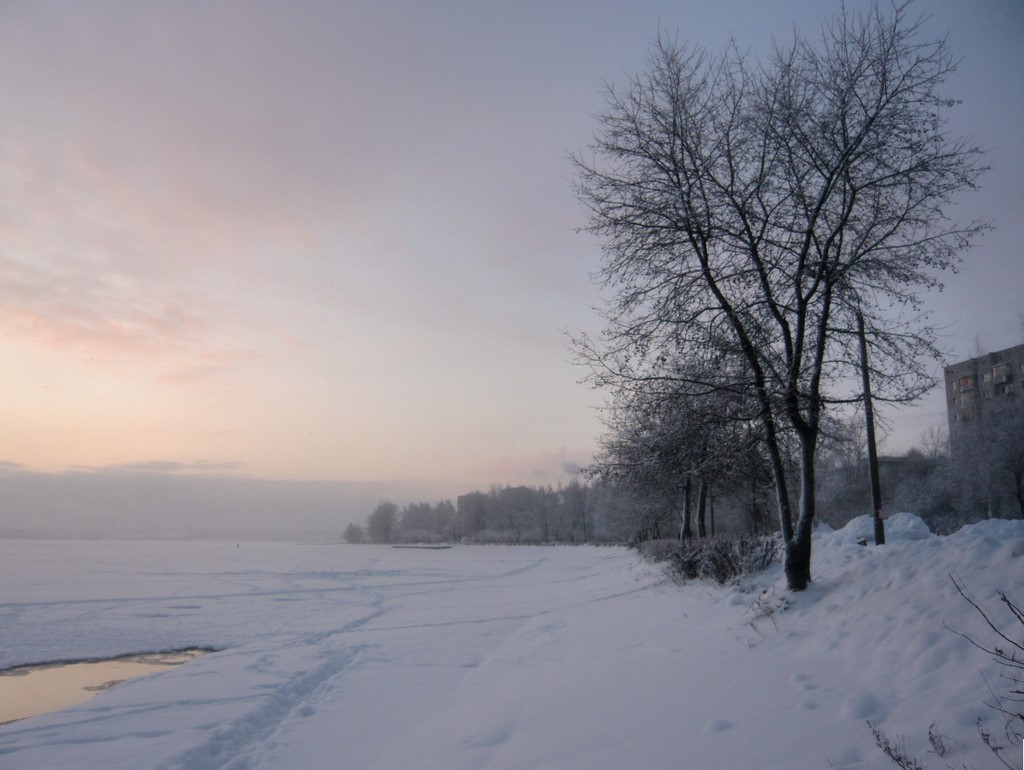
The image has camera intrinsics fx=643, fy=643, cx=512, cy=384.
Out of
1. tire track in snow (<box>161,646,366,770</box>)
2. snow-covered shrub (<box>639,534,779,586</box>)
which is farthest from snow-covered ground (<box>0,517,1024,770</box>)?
snow-covered shrub (<box>639,534,779,586</box>)

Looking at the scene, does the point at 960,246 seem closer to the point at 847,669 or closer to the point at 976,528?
the point at 847,669

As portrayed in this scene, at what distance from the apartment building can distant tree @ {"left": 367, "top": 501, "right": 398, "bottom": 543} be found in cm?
12113

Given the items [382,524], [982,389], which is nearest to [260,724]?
[982,389]

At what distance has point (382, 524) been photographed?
15112cm

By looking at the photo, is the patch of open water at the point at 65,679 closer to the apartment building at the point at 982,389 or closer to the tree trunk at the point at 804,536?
the tree trunk at the point at 804,536

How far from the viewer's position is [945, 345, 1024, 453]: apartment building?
42.3 m

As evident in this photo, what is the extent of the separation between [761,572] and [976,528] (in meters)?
4.85

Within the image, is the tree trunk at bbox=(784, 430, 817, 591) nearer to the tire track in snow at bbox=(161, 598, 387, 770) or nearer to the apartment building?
the tire track in snow at bbox=(161, 598, 387, 770)

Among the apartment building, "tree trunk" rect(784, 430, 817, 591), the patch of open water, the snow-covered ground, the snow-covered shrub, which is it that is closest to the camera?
the snow-covered ground

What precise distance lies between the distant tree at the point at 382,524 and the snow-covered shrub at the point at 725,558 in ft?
466

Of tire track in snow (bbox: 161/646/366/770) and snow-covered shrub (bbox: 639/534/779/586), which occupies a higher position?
snow-covered shrub (bbox: 639/534/779/586)

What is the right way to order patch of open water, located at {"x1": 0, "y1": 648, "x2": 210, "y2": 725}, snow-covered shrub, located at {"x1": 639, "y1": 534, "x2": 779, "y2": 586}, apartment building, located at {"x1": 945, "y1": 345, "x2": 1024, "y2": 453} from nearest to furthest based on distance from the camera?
patch of open water, located at {"x1": 0, "y1": 648, "x2": 210, "y2": 725}
snow-covered shrub, located at {"x1": 639, "y1": 534, "x2": 779, "y2": 586}
apartment building, located at {"x1": 945, "y1": 345, "x2": 1024, "y2": 453}

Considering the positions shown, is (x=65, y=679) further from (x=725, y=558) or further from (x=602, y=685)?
(x=725, y=558)

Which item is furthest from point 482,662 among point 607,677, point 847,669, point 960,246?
point 960,246
